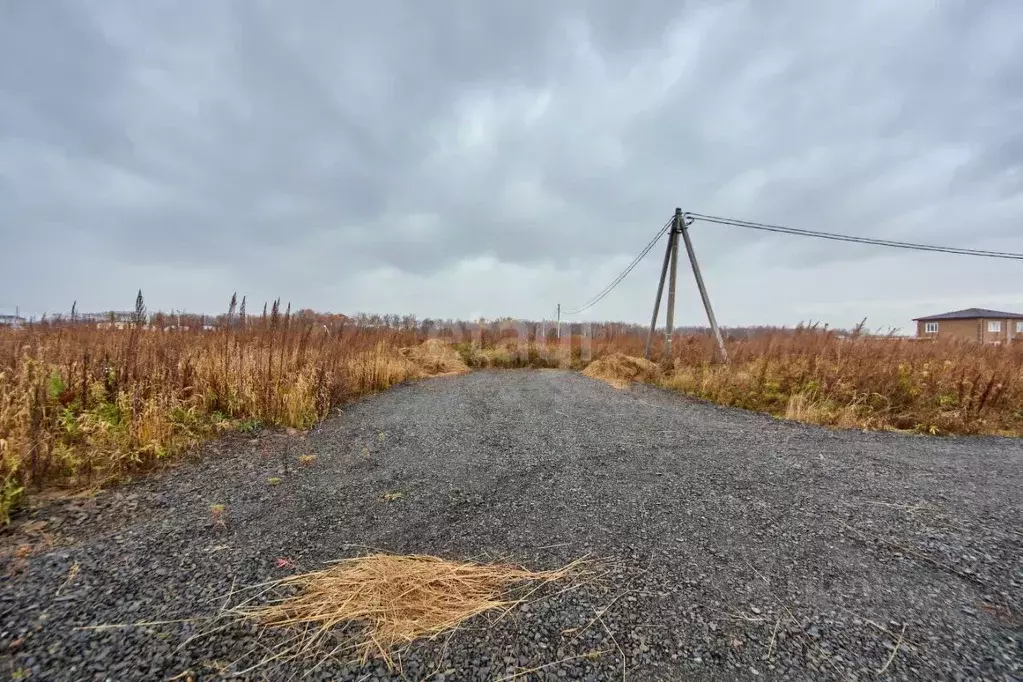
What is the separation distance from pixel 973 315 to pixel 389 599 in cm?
4658

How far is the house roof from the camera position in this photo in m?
29.7

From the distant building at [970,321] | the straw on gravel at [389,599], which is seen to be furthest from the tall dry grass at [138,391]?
the distant building at [970,321]

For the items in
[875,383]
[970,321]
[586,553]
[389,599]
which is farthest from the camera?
[970,321]

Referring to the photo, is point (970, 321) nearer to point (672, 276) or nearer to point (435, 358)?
point (672, 276)

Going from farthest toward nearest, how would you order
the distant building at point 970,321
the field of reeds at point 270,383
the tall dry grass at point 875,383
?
the distant building at point 970,321 → the tall dry grass at point 875,383 → the field of reeds at point 270,383

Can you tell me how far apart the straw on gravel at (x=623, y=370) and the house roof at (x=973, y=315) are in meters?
35.3

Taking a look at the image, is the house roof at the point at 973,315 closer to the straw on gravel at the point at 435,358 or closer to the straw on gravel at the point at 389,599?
the straw on gravel at the point at 435,358

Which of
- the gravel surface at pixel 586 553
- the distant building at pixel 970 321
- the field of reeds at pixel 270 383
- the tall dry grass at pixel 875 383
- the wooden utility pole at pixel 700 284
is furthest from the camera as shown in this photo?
the distant building at pixel 970 321

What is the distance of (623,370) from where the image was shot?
1027 centimetres

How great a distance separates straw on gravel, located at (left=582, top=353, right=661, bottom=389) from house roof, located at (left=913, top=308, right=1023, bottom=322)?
116 feet

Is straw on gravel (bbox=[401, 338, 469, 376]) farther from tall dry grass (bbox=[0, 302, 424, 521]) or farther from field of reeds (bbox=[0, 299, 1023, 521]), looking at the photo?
tall dry grass (bbox=[0, 302, 424, 521])

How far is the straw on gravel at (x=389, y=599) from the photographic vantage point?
5.00 feet

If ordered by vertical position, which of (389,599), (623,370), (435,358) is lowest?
(389,599)

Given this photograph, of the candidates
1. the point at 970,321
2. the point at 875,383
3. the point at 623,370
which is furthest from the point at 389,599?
the point at 970,321
